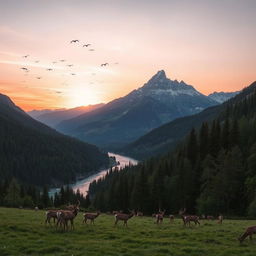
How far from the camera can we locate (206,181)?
9356cm

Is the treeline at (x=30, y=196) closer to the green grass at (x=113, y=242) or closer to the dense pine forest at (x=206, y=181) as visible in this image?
the dense pine forest at (x=206, y=181)

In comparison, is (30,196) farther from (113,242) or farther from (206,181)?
(113,242)

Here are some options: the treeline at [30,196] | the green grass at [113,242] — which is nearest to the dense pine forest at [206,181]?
the treeline at [30,196]

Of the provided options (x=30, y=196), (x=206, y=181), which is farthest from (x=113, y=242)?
(x=30, y=196)

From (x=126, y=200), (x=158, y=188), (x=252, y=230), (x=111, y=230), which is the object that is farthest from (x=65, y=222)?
(x=126, y=200)

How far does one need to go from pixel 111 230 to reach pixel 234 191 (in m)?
61.8

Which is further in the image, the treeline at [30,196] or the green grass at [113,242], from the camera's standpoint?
the treeline at [30,196]

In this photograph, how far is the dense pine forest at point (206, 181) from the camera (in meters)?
86.2

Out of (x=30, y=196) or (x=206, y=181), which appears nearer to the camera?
(x=206, y=181)

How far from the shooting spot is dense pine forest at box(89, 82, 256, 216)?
86.2 meters

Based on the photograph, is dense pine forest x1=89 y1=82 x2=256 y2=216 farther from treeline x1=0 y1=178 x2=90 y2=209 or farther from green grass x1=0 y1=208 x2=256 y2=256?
green grass x1=0 y1=208 x2=256 y2=256

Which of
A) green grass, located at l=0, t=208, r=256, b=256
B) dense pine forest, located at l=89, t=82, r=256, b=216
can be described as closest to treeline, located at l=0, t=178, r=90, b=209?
dense pine forest, located at l=89, t=82, r=256, b=216

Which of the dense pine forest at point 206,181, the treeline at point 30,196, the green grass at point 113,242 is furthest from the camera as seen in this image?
the treeline at point 30,196

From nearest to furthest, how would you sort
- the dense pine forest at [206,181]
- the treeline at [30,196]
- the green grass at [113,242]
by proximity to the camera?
the green grass at [113,242] < the dense pine forest at [206,181] < the treeline at [30,196]
